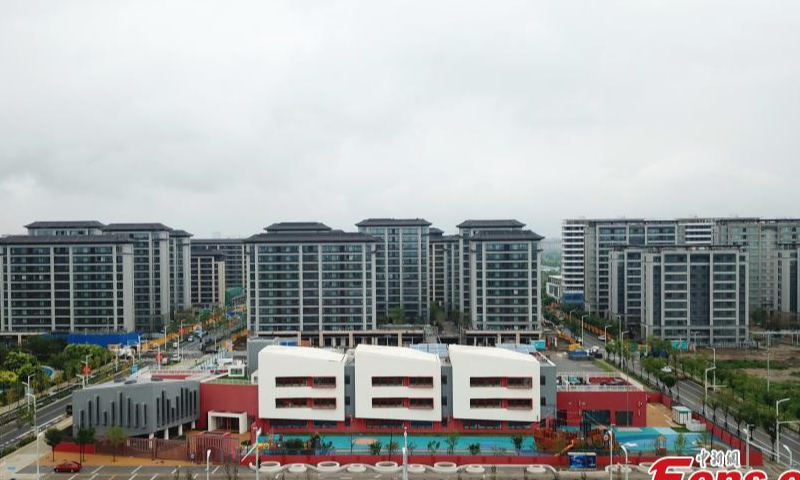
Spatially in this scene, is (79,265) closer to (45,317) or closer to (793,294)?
(45,317)

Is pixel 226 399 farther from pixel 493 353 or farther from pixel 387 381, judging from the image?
pixel 493 353

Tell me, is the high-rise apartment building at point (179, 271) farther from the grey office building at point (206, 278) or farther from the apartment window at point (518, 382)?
the apartment window at point (518, 382)

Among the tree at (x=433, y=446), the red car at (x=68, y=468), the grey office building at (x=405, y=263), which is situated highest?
the grey office building at (x=405, y=263)

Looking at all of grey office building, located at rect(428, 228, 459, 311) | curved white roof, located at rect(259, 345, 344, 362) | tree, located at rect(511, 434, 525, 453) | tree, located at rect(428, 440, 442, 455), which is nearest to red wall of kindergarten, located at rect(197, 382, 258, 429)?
curved white roof, located at rect(259, 345, 344, 362)

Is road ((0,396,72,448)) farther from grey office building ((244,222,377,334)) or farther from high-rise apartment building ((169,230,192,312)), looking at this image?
high-rise apartment building ((169,230,192,312))

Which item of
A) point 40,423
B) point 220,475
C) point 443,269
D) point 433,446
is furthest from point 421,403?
point 443,269

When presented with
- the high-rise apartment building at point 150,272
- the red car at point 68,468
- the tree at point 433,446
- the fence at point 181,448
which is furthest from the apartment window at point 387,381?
the high-rise apartment building at point 150,272
